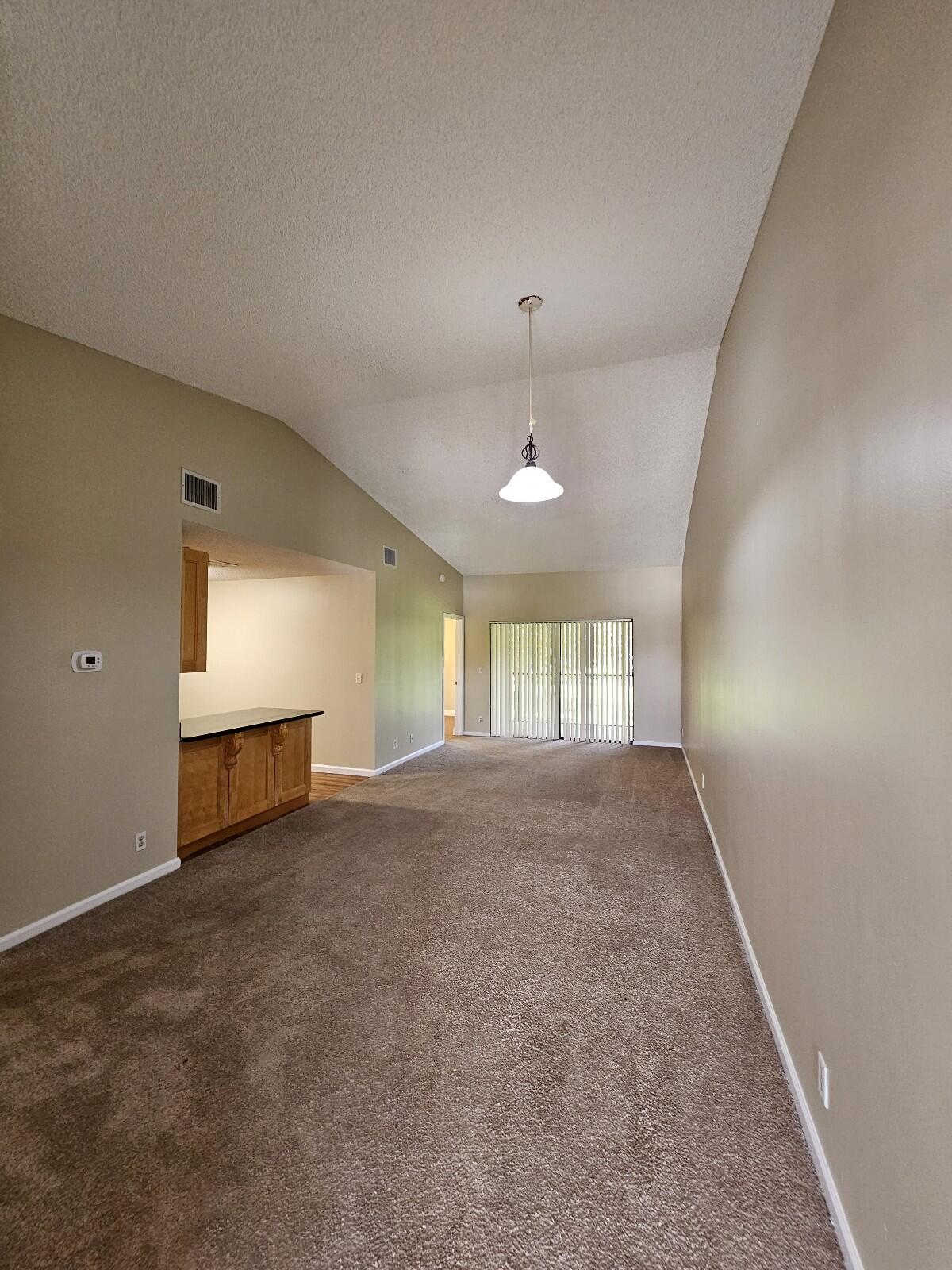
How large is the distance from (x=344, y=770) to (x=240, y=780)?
2.25 m

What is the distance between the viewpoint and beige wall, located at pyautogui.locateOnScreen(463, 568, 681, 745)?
8.34 meters

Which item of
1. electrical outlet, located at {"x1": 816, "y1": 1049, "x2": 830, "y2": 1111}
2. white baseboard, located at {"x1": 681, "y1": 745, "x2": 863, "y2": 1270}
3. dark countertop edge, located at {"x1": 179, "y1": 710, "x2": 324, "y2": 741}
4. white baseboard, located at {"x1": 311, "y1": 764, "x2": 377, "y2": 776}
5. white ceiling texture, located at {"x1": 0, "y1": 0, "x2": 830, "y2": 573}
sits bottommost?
white baseboard, located at {"x1": 311, "y1": 764, "x2": 377, "y2": 776}

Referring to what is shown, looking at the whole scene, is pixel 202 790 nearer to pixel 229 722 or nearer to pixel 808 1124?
pixel 229 722

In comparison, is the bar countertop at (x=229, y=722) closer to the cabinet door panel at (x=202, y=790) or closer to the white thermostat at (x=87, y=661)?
the cabinet door panel at (x=202, y=790)

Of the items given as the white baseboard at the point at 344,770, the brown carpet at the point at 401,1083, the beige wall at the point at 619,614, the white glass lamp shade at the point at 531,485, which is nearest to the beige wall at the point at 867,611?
the brown carpet at the point at 401,1083

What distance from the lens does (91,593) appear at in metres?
3.24

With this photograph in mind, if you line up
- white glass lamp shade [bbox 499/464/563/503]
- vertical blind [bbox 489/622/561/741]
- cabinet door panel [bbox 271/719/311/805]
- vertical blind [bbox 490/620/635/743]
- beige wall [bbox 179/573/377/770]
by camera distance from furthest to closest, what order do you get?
vertical blind [bbox 489/622/561/741] → vertical blind [bbox 490/620/635/743] → beige wall [bbox 179/573/377/770] → cabinet door panel [bbox 271/719/311/805] → white glass lamp shade [bbox 499/464/563/503]

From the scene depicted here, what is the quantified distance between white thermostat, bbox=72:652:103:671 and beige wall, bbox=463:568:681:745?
21.5ft

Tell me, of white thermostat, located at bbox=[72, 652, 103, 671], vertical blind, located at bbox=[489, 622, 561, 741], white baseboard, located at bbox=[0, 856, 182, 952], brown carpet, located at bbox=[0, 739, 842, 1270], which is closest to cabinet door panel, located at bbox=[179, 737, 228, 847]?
white baseboard, located at bbox=[0, 856, 182, 952]

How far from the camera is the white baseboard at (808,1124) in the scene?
132cm

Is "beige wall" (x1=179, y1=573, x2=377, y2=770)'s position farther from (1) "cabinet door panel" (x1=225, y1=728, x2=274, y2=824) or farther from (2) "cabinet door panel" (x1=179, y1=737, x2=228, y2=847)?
(2) "cabinet door panel" (x1=179, y1=737, x2=228, y2=847)

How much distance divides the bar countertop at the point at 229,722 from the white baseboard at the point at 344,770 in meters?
1.47

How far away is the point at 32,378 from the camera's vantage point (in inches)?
116

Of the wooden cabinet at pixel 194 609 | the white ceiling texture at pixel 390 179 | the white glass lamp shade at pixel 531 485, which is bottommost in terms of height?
the wooden cabinet at pixel 194 609
